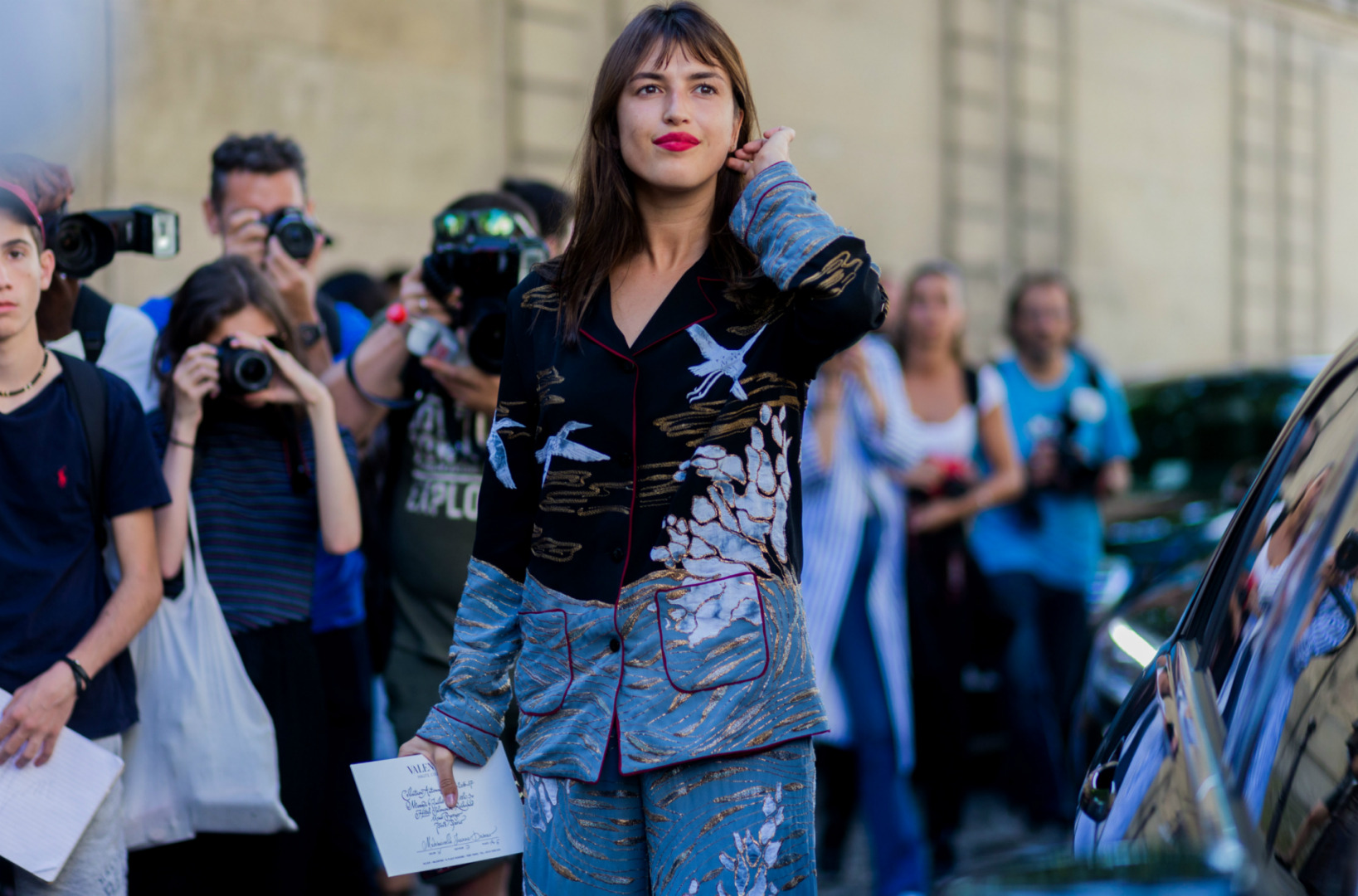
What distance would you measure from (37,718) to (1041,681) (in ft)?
12.7

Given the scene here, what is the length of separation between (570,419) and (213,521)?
4.69 ft

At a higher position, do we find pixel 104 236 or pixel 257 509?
pixel 104 236

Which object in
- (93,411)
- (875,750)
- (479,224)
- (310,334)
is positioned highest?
(479,224)

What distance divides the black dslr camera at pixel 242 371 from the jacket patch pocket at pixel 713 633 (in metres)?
1.51

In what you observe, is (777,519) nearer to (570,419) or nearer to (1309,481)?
(570,419)

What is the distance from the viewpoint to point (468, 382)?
3.25 meters

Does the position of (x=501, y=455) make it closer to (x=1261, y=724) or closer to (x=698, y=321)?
(x=698, y=321)

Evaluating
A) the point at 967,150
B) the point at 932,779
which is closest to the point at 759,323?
the point at 932,779

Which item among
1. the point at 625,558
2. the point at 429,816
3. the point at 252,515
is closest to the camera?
the point at 625,558

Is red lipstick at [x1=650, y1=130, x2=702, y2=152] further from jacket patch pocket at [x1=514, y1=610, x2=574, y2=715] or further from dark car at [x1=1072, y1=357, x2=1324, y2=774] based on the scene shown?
dark car at [x1=1072, y1=357, x2=1324, y2=774]

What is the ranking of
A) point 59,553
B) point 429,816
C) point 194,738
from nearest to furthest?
point 429,816 < point 59,553 < point 194,738

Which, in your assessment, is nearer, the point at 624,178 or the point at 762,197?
the point at 762,197

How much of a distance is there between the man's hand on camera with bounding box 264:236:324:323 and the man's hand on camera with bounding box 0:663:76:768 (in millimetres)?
1301

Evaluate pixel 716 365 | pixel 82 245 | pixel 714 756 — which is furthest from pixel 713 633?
pixel 82 245
